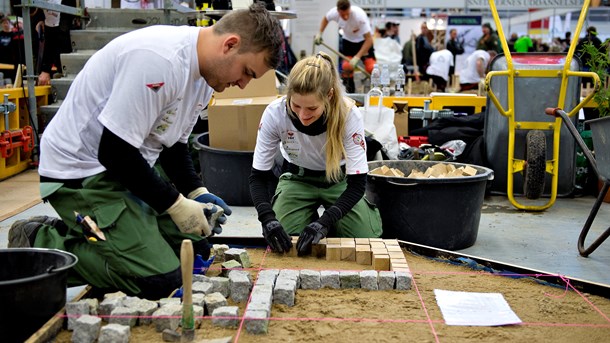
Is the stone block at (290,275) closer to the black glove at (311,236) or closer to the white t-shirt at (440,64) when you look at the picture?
the black glove at (311,236)

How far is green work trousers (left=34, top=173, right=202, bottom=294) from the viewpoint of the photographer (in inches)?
101

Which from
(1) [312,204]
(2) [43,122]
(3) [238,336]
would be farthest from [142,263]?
(2) [43,122]

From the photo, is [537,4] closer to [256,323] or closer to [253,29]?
[253,29]

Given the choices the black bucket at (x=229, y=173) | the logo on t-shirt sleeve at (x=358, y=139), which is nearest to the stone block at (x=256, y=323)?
the logo on t-shirt sleeve at (x=358, y=139)

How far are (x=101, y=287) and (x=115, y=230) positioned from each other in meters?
0.26

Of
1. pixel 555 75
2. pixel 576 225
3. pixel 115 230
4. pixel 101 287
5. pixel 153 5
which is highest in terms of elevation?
pixel 153 5

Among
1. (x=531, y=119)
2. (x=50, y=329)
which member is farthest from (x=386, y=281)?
(x=531, y=119)

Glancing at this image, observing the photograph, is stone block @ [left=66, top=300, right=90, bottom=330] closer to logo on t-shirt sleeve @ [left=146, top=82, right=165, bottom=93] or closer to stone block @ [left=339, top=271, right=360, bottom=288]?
logo on t-shirt sleeve @ [left=146, top=82, right=165, bottom=93]

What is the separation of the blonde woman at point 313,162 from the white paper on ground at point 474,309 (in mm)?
734

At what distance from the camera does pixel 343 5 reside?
27.7 feet

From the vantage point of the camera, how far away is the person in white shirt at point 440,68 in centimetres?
1155

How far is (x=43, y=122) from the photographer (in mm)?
6617

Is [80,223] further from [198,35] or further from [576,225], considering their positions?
[576,225]

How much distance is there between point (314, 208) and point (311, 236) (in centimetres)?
52
